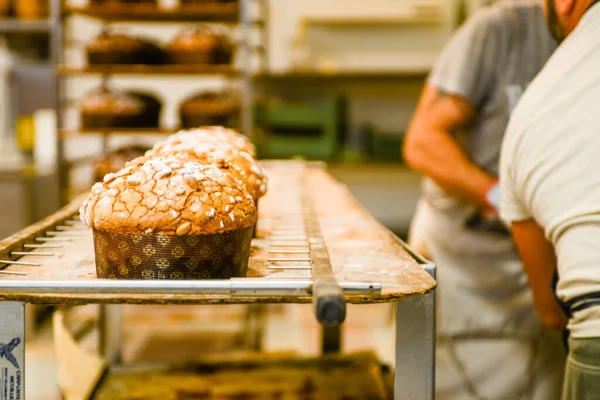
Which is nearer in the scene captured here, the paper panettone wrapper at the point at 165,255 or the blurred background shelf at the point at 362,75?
the paper panettone wrapper at the point at 165,255

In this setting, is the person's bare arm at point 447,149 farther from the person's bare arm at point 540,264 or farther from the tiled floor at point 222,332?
the tiled floor at point 222,332

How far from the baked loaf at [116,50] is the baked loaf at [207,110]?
0.33 meters

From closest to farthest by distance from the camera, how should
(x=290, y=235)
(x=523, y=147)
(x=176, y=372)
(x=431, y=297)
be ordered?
(x=431, y=297) → (x=523, y=147) → (x=290, y=235) → (x=176, y=372)

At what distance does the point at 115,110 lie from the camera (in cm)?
329

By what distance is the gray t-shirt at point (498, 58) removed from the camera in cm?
190

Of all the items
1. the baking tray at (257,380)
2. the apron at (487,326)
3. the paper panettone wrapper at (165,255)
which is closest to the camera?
the paper panettone wrapper at (165,255)

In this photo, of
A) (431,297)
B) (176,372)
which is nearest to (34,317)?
(176,372)

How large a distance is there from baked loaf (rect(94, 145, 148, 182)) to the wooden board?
1.57 meters

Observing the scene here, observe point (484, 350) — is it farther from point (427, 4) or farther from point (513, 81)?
point (427, 4)

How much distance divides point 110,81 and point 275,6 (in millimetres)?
1294

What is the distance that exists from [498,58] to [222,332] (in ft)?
7.67

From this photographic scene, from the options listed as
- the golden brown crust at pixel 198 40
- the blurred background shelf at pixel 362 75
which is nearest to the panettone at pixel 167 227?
the golden brown crust at pixel 198 40

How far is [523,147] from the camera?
1.18m

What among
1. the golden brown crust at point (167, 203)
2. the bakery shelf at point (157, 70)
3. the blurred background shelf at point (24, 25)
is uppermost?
the blurred background shelf at point (24, 25)
